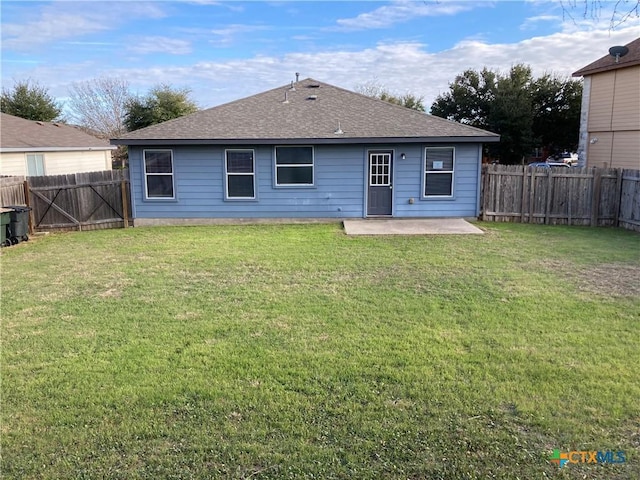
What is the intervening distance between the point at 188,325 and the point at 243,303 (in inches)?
38.6

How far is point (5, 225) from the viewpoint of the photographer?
37.1ft

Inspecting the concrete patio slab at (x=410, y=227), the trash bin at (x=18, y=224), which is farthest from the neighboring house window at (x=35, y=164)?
the concrete patio slab at (x=410, y=227)

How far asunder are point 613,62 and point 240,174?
570 inches

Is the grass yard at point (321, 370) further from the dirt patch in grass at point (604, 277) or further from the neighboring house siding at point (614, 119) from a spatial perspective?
the neighboring house siding at point (614, 119)

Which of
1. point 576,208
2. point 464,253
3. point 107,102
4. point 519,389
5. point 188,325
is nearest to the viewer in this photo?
point 519,389

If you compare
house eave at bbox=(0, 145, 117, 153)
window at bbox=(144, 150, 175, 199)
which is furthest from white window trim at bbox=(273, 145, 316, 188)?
house eave at bbox=(0, 145, 117, 153)

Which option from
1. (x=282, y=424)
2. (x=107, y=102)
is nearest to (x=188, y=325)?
(x=282, y=424)

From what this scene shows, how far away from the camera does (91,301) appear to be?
6.57m

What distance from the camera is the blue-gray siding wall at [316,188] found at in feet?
45.1

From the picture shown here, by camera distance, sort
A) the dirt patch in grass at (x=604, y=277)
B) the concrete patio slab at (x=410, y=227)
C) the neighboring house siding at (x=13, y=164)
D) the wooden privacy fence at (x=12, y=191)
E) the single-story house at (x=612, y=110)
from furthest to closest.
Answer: the neighboring house siding at (x=13, y=164)
the single-story house at (x=612, y=110)
the wooden privacy fence at (x=12, y=191)
the concrete patio slab at (x=410, y=227)
the dirt patch in grass at (x=604, y=277)

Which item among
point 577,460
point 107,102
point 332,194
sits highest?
point 107,102

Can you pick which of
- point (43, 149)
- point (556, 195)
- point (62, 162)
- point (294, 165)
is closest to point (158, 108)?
point (62, 162)

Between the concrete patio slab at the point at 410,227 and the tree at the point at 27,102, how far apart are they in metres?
25.9

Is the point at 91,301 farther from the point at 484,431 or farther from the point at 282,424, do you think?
the point at 484,431
